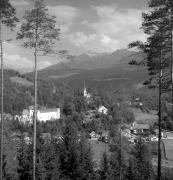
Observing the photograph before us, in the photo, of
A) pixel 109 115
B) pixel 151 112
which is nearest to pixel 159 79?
pixel 109 115

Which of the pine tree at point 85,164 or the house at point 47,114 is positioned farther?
the house at point 47,114

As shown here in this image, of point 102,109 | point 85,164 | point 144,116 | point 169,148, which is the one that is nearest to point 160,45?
point 85,164

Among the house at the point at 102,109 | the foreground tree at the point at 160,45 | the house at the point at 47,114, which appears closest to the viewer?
the foreground tree at the point at 160,45

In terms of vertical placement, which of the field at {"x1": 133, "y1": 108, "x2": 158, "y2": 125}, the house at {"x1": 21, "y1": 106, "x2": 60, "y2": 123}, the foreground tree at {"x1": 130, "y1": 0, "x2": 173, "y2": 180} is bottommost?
the field at {"x1": 133, "y1": 108, "x2": 158, "y2": 125}

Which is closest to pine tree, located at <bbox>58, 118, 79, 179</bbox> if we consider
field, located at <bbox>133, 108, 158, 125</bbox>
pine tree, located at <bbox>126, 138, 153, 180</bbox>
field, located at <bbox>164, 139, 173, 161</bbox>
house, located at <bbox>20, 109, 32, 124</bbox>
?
pine tree, located at <bbox>126, 138, 153, 180</bbox>

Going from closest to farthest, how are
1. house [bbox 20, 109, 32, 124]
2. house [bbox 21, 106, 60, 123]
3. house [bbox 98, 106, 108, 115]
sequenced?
house [bbox 20, 109, 32, 124]
house [bbox 98, 106, 108, 115]
house [bbox 21, 106, 60, 123]

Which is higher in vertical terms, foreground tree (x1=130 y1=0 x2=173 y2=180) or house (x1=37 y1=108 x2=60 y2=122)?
foreground tree (x1=130 y1=0 x2=173 y2=180)

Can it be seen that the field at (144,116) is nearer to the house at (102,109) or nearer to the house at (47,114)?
the house at (102,109)

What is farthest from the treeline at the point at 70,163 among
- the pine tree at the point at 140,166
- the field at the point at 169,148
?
the field at the point at 169,148

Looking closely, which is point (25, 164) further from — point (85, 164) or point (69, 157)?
point (85, 164)

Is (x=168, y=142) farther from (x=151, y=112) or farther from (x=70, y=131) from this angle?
(x=151, y=112)

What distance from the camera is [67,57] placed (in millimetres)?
19609

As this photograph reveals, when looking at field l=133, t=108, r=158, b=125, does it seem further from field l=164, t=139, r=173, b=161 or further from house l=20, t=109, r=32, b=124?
field l=164, t=139, r=173, b=161

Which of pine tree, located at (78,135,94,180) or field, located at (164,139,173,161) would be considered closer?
pine tree, located at (78,135,94,180)
